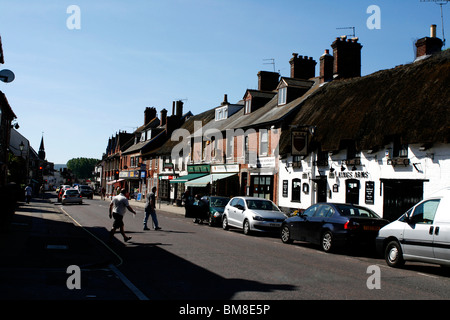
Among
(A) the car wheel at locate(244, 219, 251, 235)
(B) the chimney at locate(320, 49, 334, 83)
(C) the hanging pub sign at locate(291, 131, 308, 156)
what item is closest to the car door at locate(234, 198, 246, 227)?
(A) the car wheel at locate(244, 219, 251, 235)

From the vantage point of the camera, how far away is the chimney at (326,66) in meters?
29.9

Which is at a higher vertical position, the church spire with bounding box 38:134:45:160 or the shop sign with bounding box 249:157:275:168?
the church spire with bounding box 38:134:45:160

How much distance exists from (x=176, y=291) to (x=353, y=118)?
16728mm

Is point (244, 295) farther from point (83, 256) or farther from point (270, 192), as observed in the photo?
point (270, 192)

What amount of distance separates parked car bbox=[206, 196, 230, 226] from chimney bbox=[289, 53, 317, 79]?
1445 cm

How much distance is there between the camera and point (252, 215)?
19.0m

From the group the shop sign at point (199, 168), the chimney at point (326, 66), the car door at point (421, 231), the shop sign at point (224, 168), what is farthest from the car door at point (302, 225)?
the shop sign at point (199, 168)

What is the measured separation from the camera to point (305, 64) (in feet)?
116

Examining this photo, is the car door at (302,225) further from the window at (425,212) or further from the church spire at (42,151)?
the church spire at (42,151)

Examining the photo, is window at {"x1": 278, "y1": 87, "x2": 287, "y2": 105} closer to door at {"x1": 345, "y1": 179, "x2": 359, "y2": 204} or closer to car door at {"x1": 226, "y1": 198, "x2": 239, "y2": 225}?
door at {"x1": 345, "y1": 179, "x2": 359, "y2": 204}

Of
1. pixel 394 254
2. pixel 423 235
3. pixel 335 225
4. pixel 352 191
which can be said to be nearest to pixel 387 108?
pixel 352 191

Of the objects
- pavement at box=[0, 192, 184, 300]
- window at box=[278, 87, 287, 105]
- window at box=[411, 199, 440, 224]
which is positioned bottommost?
pavement at box=[0, 192, 184, 300]

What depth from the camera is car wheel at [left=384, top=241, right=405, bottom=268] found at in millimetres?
11109

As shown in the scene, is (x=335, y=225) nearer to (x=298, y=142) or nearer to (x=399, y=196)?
(x=399, y=196)
